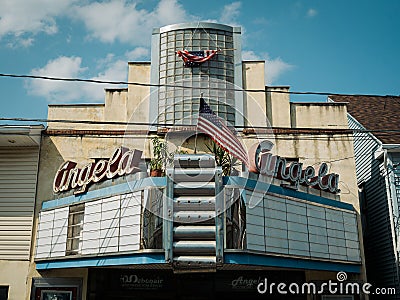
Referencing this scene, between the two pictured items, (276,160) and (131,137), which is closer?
(276,160)

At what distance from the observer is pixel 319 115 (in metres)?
24.2

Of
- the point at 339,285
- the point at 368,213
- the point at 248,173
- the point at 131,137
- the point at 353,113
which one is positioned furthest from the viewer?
the point at 353,113

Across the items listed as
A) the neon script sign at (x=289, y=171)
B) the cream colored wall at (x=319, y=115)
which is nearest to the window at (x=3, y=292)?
the neon script sign at (x=289, y=171)

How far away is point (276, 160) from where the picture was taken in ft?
62.8

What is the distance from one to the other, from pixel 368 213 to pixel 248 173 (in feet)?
33.6

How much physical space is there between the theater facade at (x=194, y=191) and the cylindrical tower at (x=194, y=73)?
52mm

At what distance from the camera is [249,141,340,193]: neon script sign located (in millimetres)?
18703

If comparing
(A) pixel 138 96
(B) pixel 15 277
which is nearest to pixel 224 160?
(A) pixel 138 96

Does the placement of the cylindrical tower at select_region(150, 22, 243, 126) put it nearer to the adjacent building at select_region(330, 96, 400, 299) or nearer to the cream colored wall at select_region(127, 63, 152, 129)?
the cream colored wall at select_region(127, 63, 152, 129)

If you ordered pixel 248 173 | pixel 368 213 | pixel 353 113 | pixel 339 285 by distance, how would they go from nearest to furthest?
pixel 248 173, pixel 339 285, pixel 368 213, pixel 353 113

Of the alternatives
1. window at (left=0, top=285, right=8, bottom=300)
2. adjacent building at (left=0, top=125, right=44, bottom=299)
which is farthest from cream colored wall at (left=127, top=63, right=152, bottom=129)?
window at (left=0, top=285, right=8, bottom=300)

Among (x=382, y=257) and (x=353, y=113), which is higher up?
(x=353, y=113)

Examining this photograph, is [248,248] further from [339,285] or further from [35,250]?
[35,250]

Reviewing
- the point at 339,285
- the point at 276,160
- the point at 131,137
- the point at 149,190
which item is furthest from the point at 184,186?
the point at 339,285
